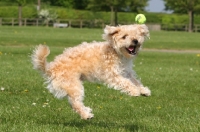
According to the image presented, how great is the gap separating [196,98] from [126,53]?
11.7ft

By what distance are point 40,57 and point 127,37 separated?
52.5 inches

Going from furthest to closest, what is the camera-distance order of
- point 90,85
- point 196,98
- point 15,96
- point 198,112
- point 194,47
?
point 194,47, point 90,85, point 196,98, point 15,96, point 198,112

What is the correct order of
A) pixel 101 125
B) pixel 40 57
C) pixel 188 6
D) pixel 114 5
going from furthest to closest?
pixel 188 6
pixel 114 5
pixel 40 57
pixel 101 125

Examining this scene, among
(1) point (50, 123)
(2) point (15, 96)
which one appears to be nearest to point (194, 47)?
(2) point (15, 96)

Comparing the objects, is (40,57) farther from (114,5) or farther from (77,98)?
(114,5)

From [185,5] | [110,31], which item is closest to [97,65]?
[110,31]

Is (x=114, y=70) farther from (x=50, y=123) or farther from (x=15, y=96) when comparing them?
(x=15, y=96)

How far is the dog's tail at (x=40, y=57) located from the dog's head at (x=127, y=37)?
3.37 feet

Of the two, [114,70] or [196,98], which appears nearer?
[114,70]

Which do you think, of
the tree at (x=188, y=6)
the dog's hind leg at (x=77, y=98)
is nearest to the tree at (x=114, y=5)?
the tree at (x=188, y=6)

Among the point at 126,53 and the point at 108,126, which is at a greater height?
the point at 126,53

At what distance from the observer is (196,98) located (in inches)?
427

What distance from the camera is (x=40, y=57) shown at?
7.61 m

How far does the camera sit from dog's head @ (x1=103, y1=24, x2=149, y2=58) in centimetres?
762
